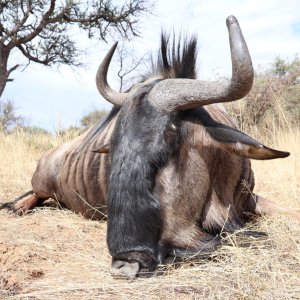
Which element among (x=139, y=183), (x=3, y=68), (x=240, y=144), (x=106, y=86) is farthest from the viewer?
(x=3, y=68)

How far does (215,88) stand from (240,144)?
326mm

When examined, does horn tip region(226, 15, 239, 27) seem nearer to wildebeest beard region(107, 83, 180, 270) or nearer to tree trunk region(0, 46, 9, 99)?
wildebeest beard region(107, 83, 180, 270)

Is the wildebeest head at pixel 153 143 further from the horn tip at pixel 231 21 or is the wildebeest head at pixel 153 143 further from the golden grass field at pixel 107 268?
the golden grass field at pixel 107 268

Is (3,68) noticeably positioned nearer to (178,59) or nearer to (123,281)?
(178,59)

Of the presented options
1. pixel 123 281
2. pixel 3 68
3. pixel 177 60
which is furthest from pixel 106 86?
pixel 3 68

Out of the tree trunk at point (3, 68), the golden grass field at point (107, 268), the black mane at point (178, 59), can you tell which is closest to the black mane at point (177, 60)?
the black mane at point (178, 59)

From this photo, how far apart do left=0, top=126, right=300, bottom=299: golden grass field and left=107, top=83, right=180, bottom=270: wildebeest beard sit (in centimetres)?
17

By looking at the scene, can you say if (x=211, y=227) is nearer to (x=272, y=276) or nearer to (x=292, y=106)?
(x=272, y=276)

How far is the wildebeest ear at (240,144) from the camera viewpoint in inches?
95.7

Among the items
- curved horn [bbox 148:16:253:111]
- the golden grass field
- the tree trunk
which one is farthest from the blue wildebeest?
the tree trunk

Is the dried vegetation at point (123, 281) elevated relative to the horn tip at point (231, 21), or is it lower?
lower

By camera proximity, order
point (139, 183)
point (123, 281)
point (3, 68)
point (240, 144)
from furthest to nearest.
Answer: point (3, 68)
point (240, 144)
point (139, 183)
point (123, 281)

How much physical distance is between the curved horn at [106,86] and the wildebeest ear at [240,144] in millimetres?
782

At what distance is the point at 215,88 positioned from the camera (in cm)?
249
